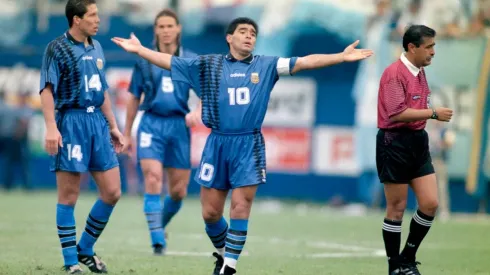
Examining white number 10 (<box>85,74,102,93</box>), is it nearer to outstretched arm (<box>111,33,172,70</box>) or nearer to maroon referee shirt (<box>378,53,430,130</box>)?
outstretched arm (<box>111,33,172,70</box>)

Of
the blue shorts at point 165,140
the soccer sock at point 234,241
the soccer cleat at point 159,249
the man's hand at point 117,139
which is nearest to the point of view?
the soccer sock at point 234,241

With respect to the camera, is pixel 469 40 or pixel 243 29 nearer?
pixel 243 29

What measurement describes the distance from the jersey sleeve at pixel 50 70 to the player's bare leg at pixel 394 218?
3.06 meters

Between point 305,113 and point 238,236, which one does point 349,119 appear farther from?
point 238,236

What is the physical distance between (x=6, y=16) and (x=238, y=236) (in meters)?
18.5

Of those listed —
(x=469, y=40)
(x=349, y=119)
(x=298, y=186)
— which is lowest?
(x=298, y=186)

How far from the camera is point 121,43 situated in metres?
9.85


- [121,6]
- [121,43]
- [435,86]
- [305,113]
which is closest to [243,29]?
[121,43]

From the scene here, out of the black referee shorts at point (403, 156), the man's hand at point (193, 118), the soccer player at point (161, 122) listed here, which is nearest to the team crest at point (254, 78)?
the black referee shorts at point (403, 156)

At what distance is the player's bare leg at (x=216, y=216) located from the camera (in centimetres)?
979

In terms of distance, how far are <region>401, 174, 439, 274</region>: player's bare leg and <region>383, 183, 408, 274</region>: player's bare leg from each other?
0.34 ft

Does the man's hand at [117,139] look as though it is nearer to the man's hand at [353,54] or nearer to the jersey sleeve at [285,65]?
the jersey sleeve at [285,65]

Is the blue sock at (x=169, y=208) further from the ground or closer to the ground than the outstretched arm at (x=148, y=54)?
closer to the ground

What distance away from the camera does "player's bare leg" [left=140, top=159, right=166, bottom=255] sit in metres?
12.2
